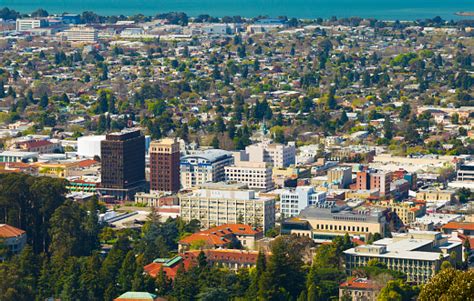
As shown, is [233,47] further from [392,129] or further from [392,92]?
[392,129]

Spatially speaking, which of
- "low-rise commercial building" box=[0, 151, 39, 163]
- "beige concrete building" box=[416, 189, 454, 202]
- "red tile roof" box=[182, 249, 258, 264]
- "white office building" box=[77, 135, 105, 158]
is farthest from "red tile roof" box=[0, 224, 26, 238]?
"white office building" box=[77, 135, 105, 158]

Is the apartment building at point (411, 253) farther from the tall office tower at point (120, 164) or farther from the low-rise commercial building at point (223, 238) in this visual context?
the tall office tower at point (120, 164)

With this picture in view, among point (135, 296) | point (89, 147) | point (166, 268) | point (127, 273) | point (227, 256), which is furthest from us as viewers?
point (89, 147)

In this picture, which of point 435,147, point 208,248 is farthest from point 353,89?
point 208,248

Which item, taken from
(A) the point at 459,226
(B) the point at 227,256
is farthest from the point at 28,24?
(B) the point at 227,256

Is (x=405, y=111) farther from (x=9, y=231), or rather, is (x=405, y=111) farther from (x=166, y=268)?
(x=166, y=268)

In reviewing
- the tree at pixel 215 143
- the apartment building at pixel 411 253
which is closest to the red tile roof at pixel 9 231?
the apartment building at pixel 411 253
